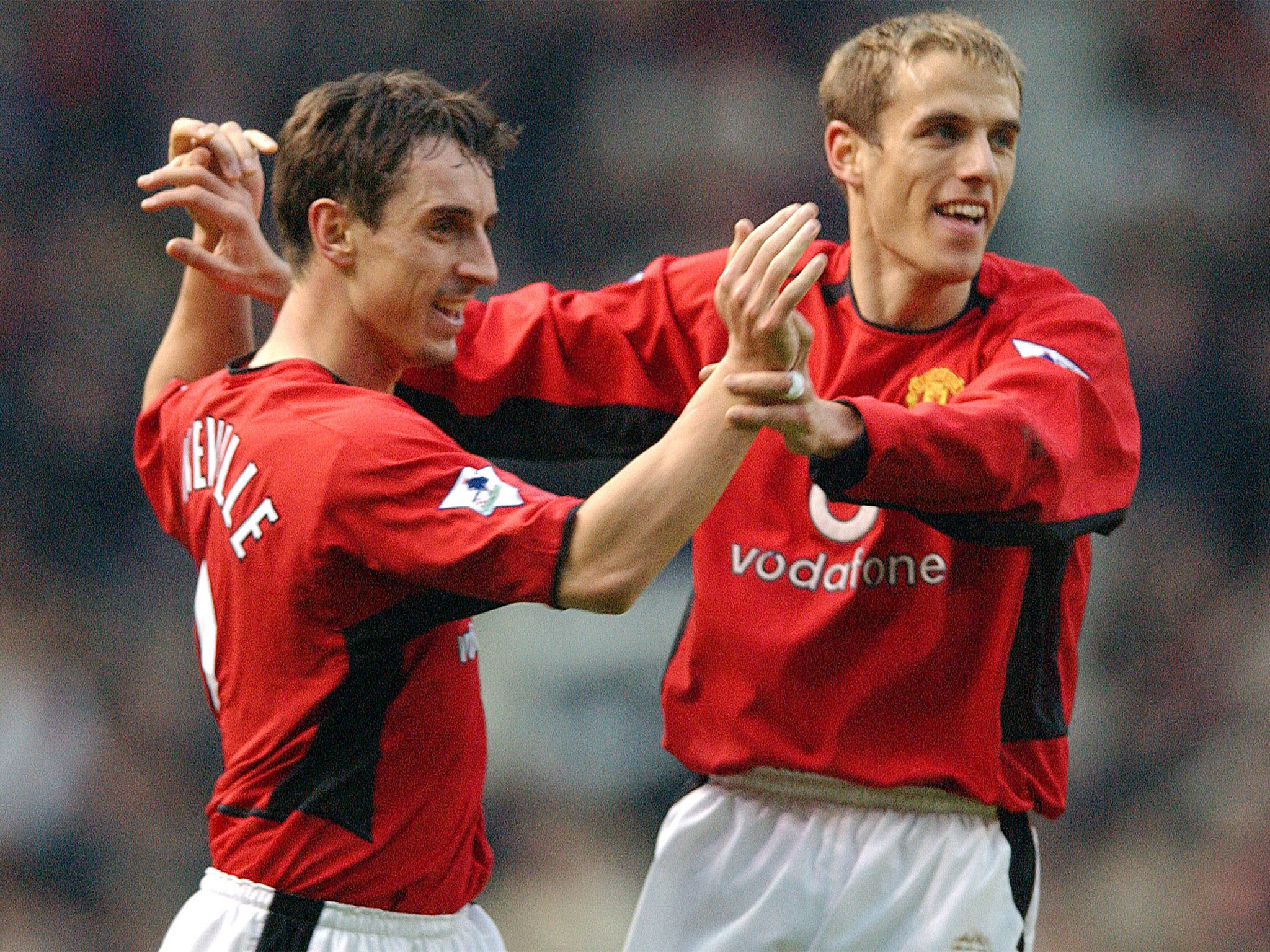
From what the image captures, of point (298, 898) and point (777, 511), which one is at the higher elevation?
point (777, 511)

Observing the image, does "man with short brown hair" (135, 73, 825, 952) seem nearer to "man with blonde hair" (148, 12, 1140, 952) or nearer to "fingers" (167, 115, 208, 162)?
"fingers" (167, 115, 208, 162)

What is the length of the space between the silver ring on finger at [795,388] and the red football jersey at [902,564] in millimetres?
362

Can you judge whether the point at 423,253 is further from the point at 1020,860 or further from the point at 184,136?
the point at 1020,860

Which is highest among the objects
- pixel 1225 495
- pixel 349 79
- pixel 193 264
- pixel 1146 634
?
pixel 349 79

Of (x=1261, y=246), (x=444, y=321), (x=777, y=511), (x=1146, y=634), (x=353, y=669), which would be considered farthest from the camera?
(x=1261, y=246)

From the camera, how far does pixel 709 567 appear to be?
3.49 m

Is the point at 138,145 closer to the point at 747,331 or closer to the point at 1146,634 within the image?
the point at 1146,634

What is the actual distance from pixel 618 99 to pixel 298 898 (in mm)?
5308

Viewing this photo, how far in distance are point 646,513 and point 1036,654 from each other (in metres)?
1.05

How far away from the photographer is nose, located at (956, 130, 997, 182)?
3.28 metres

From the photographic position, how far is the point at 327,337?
10.1 ft

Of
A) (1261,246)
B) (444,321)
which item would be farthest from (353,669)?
(1261,246)

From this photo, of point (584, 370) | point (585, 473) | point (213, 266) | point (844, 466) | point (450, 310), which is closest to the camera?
point (844, 466)

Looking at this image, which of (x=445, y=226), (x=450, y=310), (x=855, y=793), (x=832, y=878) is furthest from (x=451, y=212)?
(x=832, y=878)
